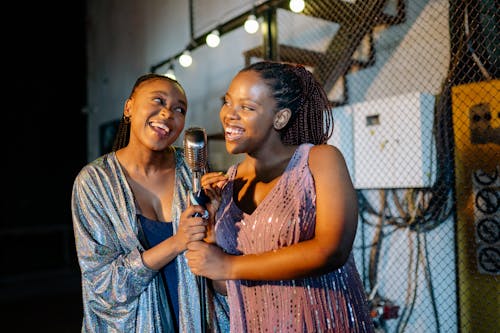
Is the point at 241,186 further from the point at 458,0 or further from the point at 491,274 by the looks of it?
the point at 458,0

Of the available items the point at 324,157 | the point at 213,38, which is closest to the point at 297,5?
the point at 213,38

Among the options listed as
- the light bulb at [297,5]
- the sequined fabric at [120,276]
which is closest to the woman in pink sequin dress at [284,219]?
the sequined fabric at [120,276]

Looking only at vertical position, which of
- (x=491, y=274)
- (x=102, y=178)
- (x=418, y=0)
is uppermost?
(x=418, y=0)

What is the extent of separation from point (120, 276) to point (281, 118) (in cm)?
73

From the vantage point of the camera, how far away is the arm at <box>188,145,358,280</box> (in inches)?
35.1

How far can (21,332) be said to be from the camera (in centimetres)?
387

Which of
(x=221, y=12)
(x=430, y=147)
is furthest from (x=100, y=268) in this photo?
(x=221, y=12)

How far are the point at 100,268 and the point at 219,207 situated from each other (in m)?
0.54

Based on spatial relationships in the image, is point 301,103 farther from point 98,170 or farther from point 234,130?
point 98,170

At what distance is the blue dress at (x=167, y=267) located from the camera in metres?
1.47

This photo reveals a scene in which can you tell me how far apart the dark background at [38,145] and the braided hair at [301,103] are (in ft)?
18.0

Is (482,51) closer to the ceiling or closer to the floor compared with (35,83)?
closer to the floor

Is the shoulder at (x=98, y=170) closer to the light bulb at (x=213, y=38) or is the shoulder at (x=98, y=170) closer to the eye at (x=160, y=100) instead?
the eye at (x=160, y=100)

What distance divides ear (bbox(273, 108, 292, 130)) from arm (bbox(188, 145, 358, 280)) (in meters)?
0.15
